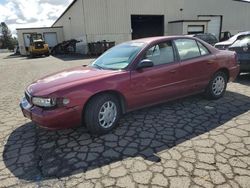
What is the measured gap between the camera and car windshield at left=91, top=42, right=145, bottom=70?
4363 mm

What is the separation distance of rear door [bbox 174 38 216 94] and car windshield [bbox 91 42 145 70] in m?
0.92

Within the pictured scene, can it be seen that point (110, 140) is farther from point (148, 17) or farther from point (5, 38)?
point (5, 38)

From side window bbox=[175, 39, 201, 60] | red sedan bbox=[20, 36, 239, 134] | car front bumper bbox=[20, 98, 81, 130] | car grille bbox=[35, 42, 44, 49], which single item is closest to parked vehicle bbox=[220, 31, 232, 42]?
car grille bbox=[35, 42, 44, 49]

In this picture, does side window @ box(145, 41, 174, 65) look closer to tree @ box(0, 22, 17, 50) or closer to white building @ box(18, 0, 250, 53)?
white building @ box(18, 0, 250, 53)

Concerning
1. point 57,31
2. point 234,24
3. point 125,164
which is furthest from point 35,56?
point 125,164

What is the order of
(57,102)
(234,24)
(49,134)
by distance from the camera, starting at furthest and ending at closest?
(234,24), (49,134), (57,102)

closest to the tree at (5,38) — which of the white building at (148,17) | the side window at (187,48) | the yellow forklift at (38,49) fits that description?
the white building at (148,17)

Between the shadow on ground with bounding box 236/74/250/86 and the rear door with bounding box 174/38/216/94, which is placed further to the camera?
the shadow on ground with bounding box 236/74/250/86

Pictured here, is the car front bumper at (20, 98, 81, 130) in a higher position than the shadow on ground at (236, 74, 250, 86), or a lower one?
higher

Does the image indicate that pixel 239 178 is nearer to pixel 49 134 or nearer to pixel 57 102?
pixel 57 102

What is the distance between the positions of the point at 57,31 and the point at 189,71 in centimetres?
3386

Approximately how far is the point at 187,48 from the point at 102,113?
240cm

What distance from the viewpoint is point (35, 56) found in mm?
28688

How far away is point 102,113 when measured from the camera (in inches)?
156
